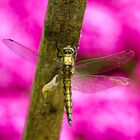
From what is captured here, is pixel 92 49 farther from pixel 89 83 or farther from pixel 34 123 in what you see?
pixel 34 123

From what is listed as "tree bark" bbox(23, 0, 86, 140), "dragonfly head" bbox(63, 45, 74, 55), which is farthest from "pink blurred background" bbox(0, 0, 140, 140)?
"dragonfly head" bbox(63, 45, 74, 55)

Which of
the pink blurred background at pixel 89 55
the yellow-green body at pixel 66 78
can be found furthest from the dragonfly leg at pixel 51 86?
the pink blurred background at pixel 89 55

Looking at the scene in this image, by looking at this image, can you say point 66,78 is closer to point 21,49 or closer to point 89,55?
point 21,49

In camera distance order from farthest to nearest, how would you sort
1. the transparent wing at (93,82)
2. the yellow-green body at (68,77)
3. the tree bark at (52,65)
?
the transparent wing at (93,82) → the yellow-green body at (68,77) → the tree bark at (52,65)

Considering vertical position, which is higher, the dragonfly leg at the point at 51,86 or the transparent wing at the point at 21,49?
the transparent wing at the point at 21,49

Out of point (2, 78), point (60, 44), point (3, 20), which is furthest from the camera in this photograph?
point (3, 20)

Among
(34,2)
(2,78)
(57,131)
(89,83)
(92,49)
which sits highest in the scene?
(34,2)

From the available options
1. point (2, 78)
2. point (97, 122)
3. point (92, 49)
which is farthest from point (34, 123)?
point (92, 49)

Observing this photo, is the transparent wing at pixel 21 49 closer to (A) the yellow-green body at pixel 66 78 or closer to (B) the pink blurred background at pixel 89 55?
(A) the yellow-green body at pixel 66 78
